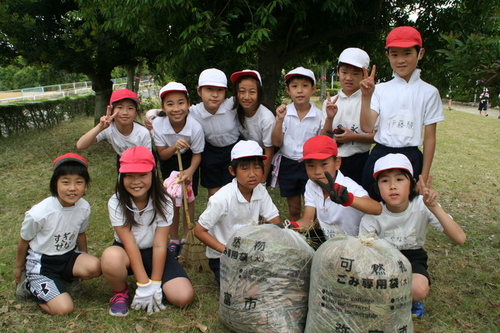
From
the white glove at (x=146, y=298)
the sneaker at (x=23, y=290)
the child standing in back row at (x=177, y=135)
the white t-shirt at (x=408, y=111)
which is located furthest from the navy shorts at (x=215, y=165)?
the sneaker at (x=23, y=290)

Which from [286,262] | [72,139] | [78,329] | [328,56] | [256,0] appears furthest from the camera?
[72,139]

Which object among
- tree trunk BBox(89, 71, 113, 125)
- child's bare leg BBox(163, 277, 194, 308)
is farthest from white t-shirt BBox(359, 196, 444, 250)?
tree trunk BBox(89, 71, 113, 125)

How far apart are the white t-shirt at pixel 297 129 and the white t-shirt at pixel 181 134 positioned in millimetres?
762

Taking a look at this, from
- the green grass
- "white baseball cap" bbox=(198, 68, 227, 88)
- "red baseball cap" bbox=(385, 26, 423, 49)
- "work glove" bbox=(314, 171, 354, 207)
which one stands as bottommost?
the green grass

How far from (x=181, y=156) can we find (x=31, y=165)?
549 cm

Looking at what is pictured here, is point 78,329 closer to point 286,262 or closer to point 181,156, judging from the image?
point 286,262

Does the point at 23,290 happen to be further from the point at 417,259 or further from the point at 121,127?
the point at 417,259

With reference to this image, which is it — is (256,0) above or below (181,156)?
above

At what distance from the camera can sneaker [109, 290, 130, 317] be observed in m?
2.72

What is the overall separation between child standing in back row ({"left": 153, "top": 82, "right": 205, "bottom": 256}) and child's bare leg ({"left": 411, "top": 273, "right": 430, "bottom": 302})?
2.00m

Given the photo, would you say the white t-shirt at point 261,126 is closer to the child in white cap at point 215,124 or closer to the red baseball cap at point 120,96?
the child in white cap at point 215,124

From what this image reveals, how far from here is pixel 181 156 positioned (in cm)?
378

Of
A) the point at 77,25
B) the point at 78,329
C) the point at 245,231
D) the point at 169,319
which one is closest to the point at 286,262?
the point at 245,231

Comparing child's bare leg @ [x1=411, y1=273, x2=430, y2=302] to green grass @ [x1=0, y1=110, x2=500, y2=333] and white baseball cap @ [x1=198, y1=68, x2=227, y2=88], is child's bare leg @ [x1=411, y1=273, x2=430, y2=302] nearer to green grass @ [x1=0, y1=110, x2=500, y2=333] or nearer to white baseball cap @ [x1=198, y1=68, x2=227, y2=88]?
green grass @ [x1=0, y1=110, x2=500, y2=333]
